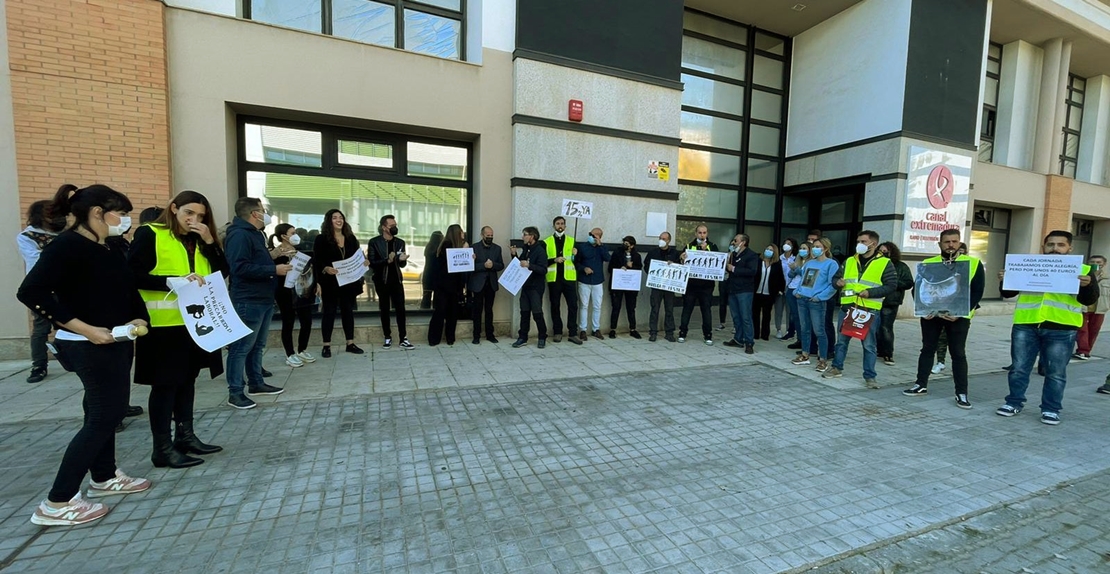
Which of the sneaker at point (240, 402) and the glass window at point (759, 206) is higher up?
the glass window at point (759, 206)

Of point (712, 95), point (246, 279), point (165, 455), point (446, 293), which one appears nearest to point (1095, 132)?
point (712, 95)

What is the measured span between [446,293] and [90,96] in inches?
203

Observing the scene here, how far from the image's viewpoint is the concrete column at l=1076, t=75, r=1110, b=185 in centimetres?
1619

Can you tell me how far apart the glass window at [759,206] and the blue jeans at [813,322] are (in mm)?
6156

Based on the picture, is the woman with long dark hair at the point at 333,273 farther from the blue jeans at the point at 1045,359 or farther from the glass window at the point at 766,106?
the glass window at the point at 766,106

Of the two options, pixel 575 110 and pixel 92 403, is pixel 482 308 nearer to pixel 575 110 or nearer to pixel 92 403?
pixel 575 110

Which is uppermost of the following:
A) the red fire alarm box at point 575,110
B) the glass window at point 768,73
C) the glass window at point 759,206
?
the glass window at point 768,73

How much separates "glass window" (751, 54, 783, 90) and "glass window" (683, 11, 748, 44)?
0.78 metres

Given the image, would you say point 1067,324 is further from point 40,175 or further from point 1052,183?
point 1052,183

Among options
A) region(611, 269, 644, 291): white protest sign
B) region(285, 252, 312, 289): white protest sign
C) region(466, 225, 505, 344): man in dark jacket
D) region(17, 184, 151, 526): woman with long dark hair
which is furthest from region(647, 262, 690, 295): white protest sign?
region(17, 184, 151, 526): woman with long dark hair

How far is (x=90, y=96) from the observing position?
608cm

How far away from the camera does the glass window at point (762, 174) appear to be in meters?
12.7

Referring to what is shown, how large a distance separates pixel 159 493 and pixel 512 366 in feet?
13.0

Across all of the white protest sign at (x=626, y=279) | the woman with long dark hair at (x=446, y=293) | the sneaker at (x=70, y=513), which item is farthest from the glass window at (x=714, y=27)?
the sneaker at (x=70, y=513)
